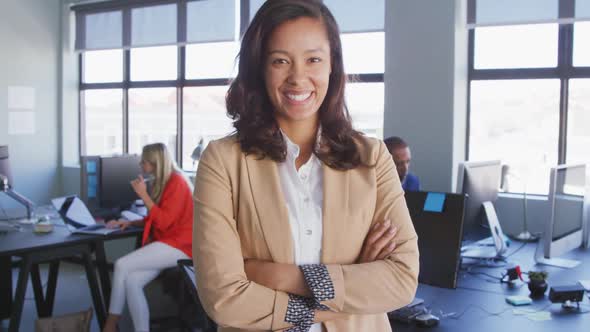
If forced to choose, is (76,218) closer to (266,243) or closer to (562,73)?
(266,243)

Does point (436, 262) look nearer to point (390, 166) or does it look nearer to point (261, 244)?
point (390, 166)

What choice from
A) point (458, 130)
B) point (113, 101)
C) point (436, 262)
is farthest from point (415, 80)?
point (113, 101)

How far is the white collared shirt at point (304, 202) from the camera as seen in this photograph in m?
1.19

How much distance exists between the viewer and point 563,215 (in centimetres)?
297

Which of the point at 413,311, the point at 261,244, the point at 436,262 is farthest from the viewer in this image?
the point at 436,262

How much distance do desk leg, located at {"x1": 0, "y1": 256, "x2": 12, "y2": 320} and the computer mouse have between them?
2.99 m

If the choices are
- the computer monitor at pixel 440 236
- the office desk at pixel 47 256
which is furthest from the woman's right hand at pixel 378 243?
the office desk at pixel 47 256

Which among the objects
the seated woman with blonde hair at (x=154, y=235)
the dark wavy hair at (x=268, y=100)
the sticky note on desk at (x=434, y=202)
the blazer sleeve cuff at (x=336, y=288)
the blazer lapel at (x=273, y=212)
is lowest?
the seated woman with blonde hair at (x=154, y=235)

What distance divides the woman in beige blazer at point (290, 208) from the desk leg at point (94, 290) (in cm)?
274

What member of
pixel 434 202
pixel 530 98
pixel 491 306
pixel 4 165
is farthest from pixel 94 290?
pixel 530 98

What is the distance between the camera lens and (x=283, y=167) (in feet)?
4.11

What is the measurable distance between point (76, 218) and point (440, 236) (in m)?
2.47

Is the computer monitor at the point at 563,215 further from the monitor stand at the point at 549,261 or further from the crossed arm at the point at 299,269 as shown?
the crossed arm at the point at 299,269

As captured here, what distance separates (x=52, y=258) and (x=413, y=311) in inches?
93.2
